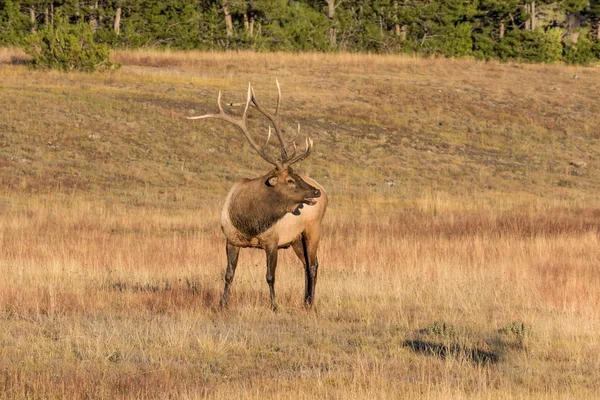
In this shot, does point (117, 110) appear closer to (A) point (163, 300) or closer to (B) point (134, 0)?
(A) point (163, 300)

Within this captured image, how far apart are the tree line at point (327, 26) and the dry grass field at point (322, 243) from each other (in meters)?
13.2

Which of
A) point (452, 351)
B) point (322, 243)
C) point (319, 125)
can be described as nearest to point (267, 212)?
point (452, 351)

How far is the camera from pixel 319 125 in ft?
130

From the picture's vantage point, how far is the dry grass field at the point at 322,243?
30.6ft

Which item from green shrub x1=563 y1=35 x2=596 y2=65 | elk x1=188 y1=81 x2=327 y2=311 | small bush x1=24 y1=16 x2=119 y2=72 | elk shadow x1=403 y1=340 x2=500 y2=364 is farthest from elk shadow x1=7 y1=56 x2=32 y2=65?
elk shadow x1=403 y1=340 x2=500 y2=364

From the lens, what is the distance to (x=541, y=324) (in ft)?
37.6

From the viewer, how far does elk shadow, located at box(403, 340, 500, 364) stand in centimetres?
984

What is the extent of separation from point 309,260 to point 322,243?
5.51 metres

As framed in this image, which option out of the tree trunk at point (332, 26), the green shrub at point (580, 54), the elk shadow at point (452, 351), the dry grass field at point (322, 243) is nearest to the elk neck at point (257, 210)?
the dry grass field at point (322, 243)

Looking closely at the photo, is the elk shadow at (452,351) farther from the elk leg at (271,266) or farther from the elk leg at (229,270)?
the elk leg at (229,270)

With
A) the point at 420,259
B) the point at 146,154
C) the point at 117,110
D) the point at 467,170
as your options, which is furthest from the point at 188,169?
the point at 420,259

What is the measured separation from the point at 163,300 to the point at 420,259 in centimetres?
545

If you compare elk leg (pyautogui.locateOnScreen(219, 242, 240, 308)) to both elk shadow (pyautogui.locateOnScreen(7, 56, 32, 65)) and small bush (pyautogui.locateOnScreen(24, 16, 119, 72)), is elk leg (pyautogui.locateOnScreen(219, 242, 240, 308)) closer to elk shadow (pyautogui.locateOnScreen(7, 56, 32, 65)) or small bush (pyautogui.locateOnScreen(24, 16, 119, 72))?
small bush (pyautogui.locateOnScreen(24, 16, 119, 72))

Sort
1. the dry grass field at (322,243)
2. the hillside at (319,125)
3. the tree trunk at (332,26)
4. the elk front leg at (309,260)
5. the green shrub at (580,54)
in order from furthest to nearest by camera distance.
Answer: the green shrub at (580,54) < the tree trunk at (332,26) < the hillside at (319,125) < the elk front leg at (309,260) < the dry grass field at (322,243)
